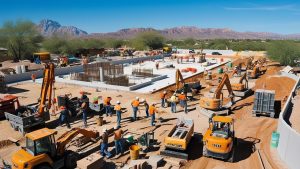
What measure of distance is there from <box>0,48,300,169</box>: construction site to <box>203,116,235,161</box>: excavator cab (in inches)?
1.6

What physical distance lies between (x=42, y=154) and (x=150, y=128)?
7.41 metres

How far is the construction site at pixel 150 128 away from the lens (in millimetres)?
10539

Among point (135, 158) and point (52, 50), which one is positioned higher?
point (52, 50)

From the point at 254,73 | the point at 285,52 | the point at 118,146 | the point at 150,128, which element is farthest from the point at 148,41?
the point at 118,146

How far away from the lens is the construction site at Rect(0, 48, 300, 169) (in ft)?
34.6

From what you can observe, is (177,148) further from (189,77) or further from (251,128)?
(189,77)

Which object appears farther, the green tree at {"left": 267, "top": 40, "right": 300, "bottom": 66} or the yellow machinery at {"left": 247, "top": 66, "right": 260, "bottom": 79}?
the green tree at {"left": 267, "top": 40, "right": 300, "bottom": 66}

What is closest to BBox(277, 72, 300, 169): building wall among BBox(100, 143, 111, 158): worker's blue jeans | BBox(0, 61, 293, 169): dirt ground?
BBox(0, 61, 293, 169): dirt ground

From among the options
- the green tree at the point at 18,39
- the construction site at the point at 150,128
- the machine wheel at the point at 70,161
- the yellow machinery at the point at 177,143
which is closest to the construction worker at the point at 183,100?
the construction site at the point at 150,128

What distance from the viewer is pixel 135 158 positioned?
11.5 meters

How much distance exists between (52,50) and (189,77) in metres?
41.4

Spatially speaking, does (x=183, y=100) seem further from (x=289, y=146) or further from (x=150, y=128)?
(x=289, y=146)

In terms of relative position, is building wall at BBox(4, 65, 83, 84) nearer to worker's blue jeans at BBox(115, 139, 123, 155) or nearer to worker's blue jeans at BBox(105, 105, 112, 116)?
worker's blue jeans at BBox(105, 105, 112, 116)

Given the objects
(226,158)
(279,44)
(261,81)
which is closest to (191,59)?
(279,44)
